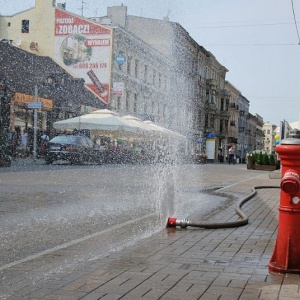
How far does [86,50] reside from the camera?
43375mm

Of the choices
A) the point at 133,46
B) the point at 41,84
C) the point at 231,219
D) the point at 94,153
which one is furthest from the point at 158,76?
the point at 231,219

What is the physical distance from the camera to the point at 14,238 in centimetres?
591

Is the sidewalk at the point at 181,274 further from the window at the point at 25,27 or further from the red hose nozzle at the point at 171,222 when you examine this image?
the window at the point at 25,27

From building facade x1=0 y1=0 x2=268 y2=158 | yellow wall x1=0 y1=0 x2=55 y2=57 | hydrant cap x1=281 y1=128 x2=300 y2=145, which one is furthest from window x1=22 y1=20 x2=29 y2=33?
hydrant cap x1=281 y1=128 x2=300 y2=145

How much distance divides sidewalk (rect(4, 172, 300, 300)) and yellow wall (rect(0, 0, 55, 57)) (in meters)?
39.6

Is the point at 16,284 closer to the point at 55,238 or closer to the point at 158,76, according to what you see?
the point at 55,238

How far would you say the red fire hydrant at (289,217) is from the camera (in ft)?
14.4

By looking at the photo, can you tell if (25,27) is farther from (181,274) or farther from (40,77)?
(181,274)

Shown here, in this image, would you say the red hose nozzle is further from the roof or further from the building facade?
the building facade

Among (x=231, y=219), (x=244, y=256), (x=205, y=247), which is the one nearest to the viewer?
(x=244, y=256)

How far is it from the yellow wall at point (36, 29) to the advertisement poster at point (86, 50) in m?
0.69

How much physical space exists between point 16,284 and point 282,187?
228 cm

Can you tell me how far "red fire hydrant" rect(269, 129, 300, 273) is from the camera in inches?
173

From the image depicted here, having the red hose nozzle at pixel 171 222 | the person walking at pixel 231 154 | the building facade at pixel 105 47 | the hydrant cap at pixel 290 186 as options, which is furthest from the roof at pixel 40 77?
the hydrant cap at pixel 290 186
